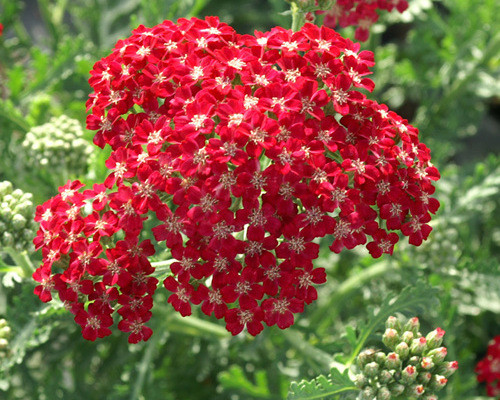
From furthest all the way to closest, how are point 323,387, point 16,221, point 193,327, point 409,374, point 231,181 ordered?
point 193,327, point 16,221, point 323,387, point 409,374, point 231,181

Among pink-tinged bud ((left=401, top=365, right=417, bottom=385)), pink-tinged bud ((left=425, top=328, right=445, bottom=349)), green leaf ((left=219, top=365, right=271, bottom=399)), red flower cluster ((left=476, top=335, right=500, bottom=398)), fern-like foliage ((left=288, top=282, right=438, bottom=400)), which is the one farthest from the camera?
red flower cluster ((left=476, top=335, right=500, bottom=398))

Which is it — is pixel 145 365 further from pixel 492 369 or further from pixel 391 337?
pixel 492 369

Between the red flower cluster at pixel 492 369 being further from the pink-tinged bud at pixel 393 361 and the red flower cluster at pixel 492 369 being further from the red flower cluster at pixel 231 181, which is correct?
the red flower cluster at pixel 231 181

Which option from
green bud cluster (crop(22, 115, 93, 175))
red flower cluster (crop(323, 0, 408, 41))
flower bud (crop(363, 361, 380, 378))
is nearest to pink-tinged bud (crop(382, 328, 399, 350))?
flower bud (crop(363, 361, 380, 378))

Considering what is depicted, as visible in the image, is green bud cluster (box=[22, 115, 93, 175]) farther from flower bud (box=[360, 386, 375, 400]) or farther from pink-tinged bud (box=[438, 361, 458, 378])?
pink-tinged bud (box=[438, 361, 458, 378])

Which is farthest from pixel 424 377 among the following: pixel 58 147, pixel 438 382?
pixel 58 147
